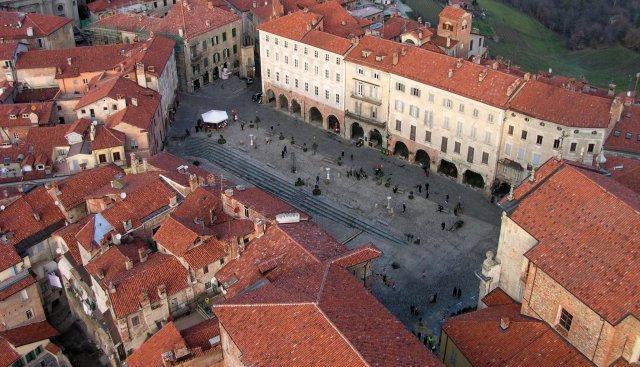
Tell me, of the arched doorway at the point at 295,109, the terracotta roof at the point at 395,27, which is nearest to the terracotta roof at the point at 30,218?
the arched doorway at the point at 295,109

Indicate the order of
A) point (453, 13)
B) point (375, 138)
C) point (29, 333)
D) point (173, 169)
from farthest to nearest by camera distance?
point (453, 13)
point (375, 138)
point (173, 169)
point (29, 333)

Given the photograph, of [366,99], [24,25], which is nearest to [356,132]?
[366,99]

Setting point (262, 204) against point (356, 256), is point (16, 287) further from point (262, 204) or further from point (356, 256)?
Answer: point (356, 256)

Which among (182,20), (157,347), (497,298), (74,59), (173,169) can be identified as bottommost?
(157,347)

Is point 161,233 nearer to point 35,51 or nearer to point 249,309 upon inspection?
point 249,309

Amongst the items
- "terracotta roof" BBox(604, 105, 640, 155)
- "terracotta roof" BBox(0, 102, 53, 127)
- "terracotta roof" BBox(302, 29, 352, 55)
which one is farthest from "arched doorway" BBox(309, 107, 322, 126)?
"terracotta roof" BBox(604, 105, 640, 155)

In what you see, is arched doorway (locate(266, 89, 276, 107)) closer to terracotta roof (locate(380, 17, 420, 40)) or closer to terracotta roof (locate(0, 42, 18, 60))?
terracotta roof (locate(380, 17, 420, 40))
